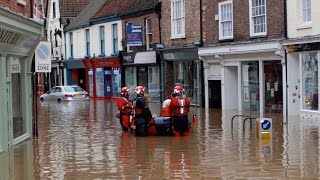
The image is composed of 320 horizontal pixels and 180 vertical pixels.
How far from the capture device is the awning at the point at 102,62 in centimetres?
4614

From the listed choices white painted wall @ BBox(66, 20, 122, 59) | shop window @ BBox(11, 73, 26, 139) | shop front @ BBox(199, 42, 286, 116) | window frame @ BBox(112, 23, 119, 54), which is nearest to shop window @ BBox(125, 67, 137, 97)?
white painted wall @ BBox(66, 20, 122, 59)

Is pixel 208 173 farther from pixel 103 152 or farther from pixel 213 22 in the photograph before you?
Result: pixel 213 22

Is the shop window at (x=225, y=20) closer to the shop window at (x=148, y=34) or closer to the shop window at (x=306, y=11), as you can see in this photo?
the shop window at (x=306, y=11)

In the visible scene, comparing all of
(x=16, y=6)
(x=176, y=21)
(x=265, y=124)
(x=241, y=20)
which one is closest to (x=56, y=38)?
(x=176, y=21)

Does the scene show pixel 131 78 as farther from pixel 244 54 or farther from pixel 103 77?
pixel 244 54

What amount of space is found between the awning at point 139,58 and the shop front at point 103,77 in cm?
166

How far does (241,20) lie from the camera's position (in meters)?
30.2

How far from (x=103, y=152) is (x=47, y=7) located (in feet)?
150

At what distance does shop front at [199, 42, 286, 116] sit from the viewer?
2803cm

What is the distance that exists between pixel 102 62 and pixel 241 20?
19928 mm

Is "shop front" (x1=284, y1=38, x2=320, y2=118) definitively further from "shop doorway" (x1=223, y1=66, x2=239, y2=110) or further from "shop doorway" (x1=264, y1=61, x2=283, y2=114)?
"shop doorway" (x1=223, y1=66, x2=239, y2=110)

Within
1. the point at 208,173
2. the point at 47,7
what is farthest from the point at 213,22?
the point at 47,7

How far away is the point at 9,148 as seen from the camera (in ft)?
55.6

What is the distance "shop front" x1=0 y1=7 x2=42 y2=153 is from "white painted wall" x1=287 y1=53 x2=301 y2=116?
11.4 m
